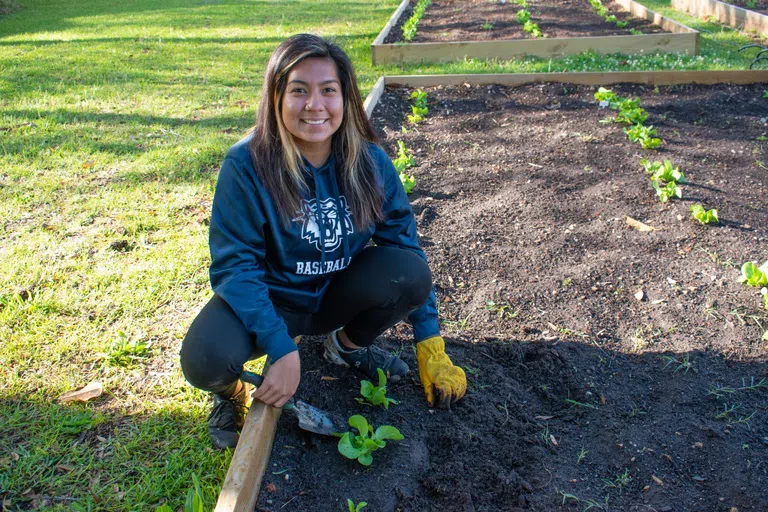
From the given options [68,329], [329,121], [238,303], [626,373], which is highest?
[329,121]

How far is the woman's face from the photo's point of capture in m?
2.17

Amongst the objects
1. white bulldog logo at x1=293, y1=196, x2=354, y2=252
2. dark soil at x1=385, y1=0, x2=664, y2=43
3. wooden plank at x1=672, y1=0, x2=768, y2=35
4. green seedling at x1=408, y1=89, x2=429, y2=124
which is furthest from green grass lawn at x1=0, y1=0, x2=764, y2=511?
dark soil at x1=385, y1=0, x2=664, y2=43

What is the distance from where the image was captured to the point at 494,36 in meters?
9.19

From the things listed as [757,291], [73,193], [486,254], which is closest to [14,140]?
[73,193]

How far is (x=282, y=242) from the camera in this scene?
7.39ft

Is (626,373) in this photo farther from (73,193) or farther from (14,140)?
(14,140)

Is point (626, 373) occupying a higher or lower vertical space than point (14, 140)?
lower

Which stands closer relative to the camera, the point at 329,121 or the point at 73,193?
the point at 329,121

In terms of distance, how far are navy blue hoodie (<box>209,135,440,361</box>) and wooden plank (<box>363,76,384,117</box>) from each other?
2757 mm

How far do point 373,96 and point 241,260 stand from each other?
378cm

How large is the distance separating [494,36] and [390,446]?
8.02 m

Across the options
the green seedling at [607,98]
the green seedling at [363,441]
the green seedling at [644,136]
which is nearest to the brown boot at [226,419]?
the green seedling at [363,441]

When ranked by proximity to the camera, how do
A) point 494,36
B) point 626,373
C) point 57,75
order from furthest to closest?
point 494,36 < point 57,75 < point 626,373

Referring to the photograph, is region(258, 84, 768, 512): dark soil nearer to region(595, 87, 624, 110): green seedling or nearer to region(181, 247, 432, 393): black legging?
region(181, 247, 432, 393): black legging
